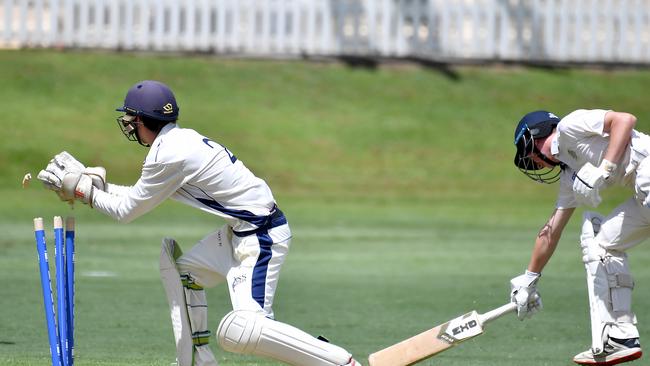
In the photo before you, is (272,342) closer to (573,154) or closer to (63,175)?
(63,175)

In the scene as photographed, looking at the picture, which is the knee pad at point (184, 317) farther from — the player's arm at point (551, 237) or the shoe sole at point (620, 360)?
the shoe sole at point (620, 360)

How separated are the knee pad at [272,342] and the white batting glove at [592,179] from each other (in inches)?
62.2

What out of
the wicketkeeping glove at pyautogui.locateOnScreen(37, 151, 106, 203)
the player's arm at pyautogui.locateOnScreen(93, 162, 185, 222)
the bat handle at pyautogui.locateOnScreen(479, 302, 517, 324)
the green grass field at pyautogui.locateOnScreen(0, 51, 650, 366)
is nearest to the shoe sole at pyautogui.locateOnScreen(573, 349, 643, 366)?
the bat handle at pyautogui.locateOnScreen(479, 302, 517, 324)

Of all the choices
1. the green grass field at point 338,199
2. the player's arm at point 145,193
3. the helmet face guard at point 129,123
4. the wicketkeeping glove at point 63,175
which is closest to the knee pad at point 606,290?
the green grass field at point 338,199

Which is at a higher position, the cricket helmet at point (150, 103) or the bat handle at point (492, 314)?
the cricket helmet at point (150, 103)

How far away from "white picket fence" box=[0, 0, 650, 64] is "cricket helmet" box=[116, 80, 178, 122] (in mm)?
15556

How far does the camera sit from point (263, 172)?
19.5 m

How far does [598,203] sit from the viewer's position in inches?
267

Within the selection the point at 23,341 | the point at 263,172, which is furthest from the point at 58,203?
the point at 23,341

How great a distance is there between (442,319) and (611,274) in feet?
8.70

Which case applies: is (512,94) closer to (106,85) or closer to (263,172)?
(263,172)

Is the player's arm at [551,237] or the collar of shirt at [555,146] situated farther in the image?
the player's arm at [551,237]

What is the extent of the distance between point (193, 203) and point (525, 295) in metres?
1.90

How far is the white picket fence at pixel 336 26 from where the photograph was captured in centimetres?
2206
